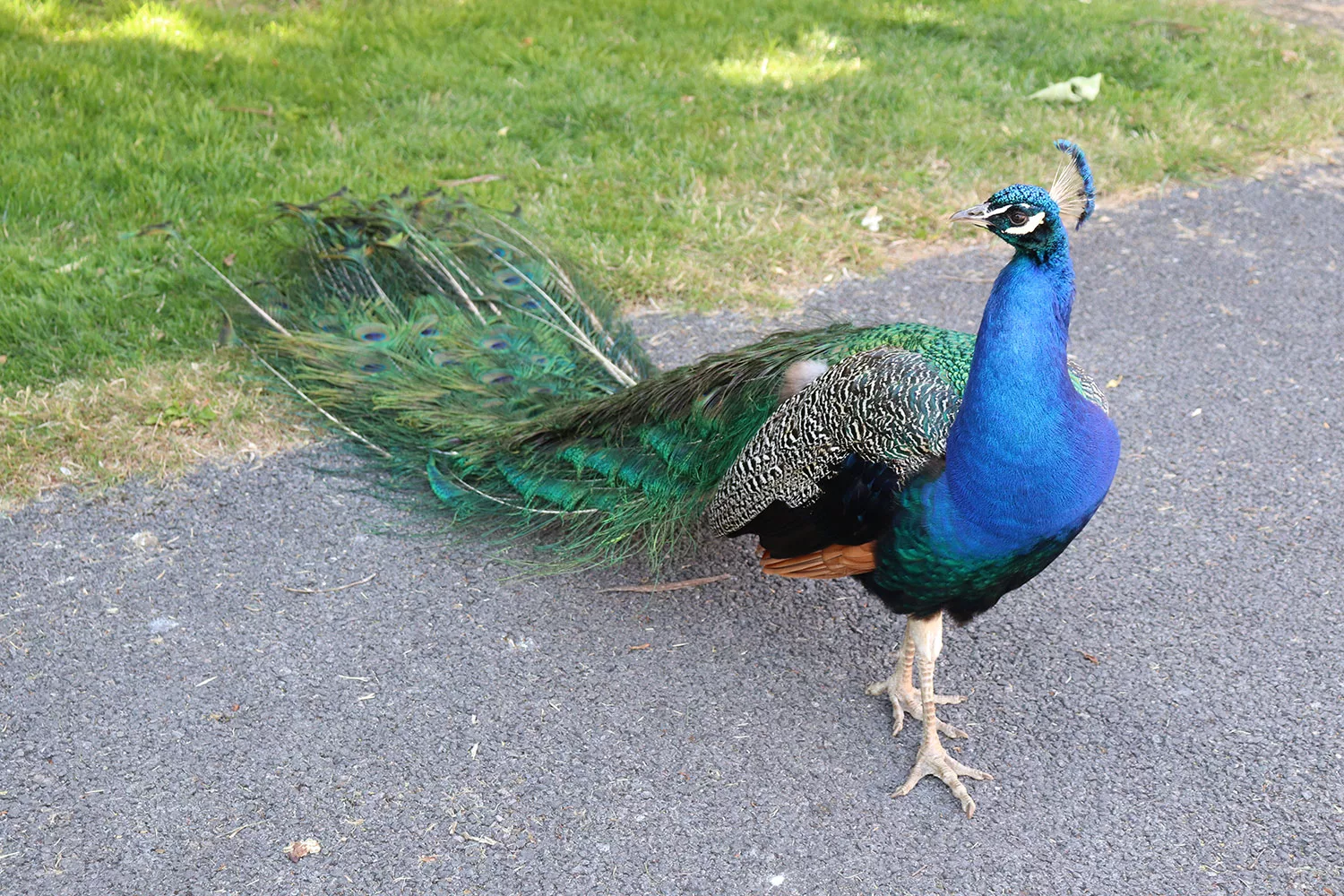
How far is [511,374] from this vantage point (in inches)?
134

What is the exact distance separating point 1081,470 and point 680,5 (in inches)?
204

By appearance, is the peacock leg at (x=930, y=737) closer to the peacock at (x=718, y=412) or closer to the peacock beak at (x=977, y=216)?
the peacock at (x=718, y=412)

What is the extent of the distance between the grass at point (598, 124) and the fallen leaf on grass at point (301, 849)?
1849mm

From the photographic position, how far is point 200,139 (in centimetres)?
515

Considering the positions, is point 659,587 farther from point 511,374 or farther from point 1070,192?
point 1070,192

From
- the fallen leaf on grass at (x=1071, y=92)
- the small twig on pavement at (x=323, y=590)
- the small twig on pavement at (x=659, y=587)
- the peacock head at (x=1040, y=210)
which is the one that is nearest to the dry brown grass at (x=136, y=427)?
the small twig on pavement at (x=323, y=590)

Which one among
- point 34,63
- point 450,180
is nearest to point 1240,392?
point 450,180

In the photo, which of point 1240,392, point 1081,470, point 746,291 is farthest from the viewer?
point 746,291

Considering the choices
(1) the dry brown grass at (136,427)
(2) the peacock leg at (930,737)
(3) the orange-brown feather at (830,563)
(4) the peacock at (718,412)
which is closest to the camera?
(4) the peacock at (718,412)

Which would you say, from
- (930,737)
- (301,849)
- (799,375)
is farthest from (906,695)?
(301,849)

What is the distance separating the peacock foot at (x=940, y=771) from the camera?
103 inches

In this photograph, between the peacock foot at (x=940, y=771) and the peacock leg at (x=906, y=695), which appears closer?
the peacock foot at (x=940, y=771)

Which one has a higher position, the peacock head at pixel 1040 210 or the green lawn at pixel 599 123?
the peacock head at pixel 1040 210

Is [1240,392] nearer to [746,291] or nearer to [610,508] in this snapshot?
[746,291]
